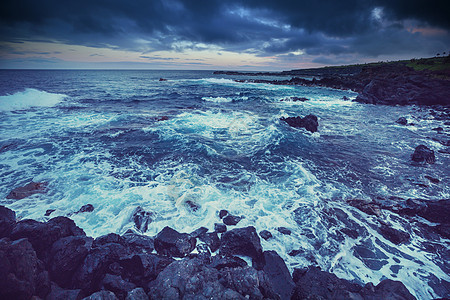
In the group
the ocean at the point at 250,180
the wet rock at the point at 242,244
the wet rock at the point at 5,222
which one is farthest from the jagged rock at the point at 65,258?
the wet rock at the point at 242,244

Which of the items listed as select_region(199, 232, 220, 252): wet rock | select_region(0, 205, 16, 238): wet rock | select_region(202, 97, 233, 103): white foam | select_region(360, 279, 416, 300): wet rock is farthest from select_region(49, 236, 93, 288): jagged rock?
select_region(202, 97, 233, 103): white foam

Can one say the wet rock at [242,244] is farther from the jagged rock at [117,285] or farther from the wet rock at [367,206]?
the wet rock at [367,206]

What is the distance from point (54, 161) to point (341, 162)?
18.7 m

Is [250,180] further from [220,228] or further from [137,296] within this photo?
[137,296]

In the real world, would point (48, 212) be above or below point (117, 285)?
below

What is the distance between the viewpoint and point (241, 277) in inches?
169

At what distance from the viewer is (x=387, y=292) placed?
15.3 feet

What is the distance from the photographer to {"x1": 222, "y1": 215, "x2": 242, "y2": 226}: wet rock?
748 cm

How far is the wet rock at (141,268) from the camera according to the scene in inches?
193

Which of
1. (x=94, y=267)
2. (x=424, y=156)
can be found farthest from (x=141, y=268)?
(x=424, y=156)

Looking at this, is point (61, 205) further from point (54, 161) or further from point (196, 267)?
point (196, 267)

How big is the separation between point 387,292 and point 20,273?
27.8 ft

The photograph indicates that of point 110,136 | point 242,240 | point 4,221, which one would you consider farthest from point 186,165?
point 110,136

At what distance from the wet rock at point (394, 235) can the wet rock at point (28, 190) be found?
589 inches
